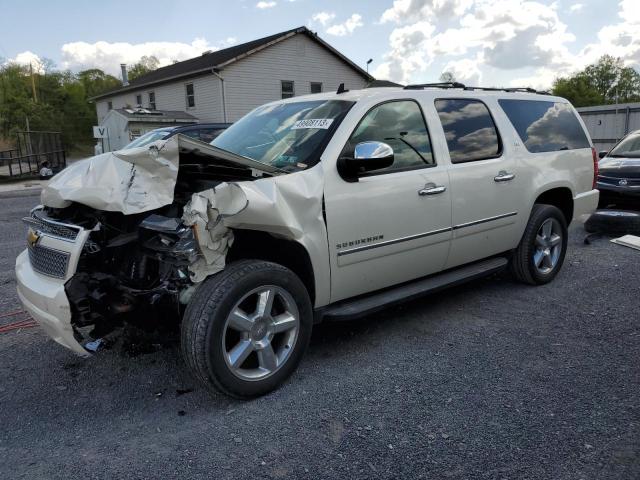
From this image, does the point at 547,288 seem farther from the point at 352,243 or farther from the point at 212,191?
the point at 212,191

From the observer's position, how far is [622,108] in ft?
61.5

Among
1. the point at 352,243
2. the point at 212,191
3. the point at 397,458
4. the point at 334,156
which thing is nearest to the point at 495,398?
the point at 397,458

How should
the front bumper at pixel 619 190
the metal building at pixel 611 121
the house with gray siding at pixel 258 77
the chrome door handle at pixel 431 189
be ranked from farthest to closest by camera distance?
the house with gray siding at pixel 258 77 < the metal building at pixel 611 121 < the front bumper at pixel 619 190 < the chrome door handle at pixel 431 189

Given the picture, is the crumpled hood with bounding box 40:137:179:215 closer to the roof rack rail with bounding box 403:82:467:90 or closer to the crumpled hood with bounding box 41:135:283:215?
the crumpled hood with bounding box 41:135:283:215

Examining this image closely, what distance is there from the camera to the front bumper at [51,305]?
289cm

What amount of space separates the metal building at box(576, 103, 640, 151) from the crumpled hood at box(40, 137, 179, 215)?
1973 centimetres

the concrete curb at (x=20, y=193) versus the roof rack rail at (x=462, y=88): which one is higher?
the roof rack rail at (x=462, y=88)

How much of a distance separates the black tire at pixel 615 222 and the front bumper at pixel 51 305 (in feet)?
24.1

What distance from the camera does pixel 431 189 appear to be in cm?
389

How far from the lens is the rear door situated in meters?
4.16

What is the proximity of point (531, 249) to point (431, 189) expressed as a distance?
1713mm

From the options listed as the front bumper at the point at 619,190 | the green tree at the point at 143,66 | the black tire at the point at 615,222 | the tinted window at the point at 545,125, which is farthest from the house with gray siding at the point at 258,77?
the green tree at the point at 143,66

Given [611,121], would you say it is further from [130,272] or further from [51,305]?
[51,305]

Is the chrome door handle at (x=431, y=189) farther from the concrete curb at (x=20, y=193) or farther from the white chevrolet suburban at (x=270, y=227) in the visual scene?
the concrete curb at (x=20, y=193)
